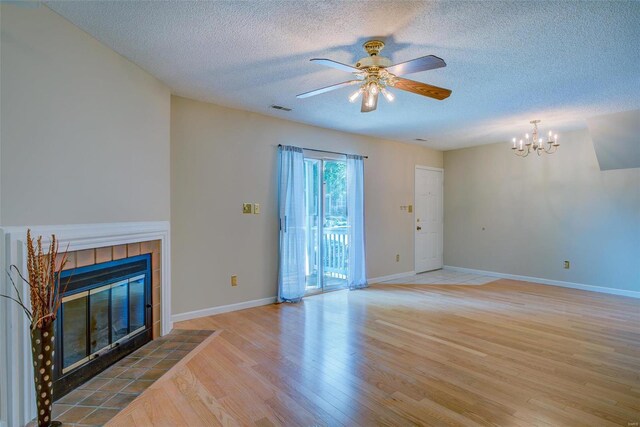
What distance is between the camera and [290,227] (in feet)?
14.5

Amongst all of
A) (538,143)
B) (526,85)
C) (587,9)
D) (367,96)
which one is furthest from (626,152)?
(367,96)

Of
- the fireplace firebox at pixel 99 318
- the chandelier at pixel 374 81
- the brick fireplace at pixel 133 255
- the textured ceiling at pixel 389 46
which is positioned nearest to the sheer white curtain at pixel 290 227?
the textured ceiling at pixel 389 46

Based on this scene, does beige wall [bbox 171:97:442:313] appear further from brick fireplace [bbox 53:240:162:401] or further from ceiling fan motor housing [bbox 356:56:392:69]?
ceiling fan motor housing [bbox 356:56:392:69]

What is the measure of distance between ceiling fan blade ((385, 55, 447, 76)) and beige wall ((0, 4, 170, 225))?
A: 2.19m

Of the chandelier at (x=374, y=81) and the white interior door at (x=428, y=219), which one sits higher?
the chandelier at (x=374, y=81)

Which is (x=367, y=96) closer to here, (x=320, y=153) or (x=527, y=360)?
(x=320, y=153)

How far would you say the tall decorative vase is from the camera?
1810 millimetres

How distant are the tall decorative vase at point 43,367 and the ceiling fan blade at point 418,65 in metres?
2.70

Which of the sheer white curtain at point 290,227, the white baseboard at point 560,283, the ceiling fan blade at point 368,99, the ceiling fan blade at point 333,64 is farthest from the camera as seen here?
the white baseboard at point 560,283

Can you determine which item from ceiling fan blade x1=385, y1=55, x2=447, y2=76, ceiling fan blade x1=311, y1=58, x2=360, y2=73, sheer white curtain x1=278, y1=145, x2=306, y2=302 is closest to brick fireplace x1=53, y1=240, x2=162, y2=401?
sheer white curtain x1=278, y1=145, x2=306, y2=302

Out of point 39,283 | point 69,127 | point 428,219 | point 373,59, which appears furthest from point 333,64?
point 428,219

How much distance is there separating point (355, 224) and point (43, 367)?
4.07m

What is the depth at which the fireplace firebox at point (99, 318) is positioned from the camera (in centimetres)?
224

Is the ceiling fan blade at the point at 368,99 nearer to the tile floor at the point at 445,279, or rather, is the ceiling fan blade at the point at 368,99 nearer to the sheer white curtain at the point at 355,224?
the sheer white curtain at the point at 355,224
